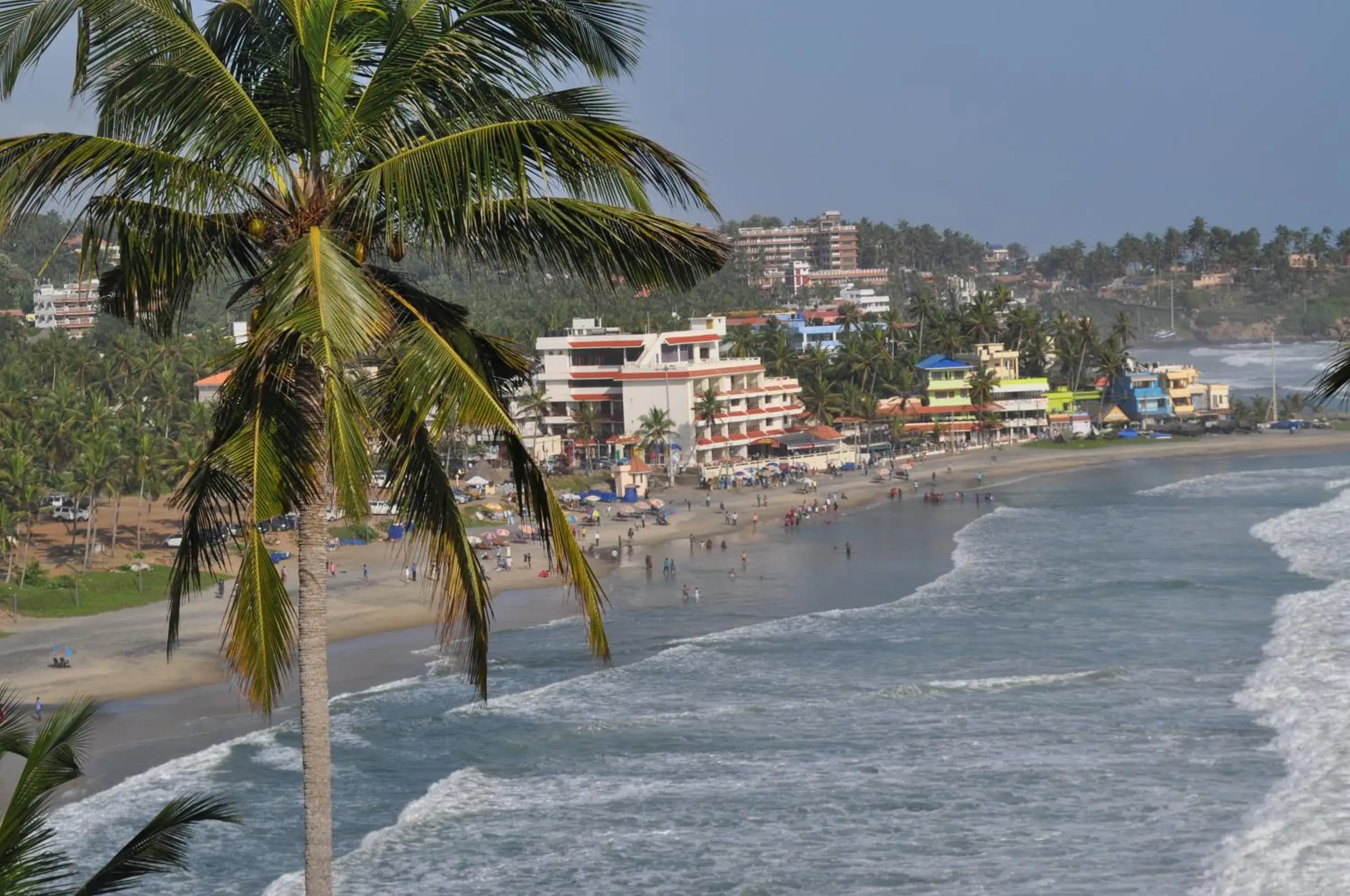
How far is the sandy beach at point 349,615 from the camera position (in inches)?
1330

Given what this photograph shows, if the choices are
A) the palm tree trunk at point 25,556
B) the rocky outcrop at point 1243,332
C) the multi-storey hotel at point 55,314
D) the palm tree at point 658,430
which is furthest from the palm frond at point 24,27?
the rocky outcrop at point 1243,332

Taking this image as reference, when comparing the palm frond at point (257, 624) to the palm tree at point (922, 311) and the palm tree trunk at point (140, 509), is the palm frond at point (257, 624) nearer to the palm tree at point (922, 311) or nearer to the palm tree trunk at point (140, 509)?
the palm tree trunk at point (140, 509)

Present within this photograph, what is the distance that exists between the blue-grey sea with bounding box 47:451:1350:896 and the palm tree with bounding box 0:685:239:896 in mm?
13213

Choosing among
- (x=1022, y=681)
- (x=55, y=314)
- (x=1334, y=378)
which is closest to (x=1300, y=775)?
(x=1022, y=681)

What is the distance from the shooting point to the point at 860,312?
389 ft

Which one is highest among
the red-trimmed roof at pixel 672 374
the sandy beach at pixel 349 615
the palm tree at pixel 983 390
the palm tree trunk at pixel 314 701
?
the red-trimmed roof at pixel 672 374

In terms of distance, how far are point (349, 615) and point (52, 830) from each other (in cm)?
3596

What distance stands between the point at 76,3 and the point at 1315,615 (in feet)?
113

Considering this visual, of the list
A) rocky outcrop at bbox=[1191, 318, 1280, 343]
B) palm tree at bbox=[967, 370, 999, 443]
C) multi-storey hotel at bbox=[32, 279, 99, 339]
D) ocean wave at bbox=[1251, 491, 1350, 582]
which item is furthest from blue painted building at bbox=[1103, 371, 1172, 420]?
rocky outcrop at bbox=[1191, 318, 1280, 343]

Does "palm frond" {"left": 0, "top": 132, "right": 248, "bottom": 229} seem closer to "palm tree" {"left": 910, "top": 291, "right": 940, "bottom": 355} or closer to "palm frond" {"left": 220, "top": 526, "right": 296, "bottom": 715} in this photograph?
"palm frond" {"left": 220, "top": 526, "right": 296, "bottom": 715}

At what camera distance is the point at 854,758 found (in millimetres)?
24984

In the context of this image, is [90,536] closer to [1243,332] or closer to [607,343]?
[607,343]

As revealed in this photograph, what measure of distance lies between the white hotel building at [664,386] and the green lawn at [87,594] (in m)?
29.6

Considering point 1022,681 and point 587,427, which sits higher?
point 587,427
